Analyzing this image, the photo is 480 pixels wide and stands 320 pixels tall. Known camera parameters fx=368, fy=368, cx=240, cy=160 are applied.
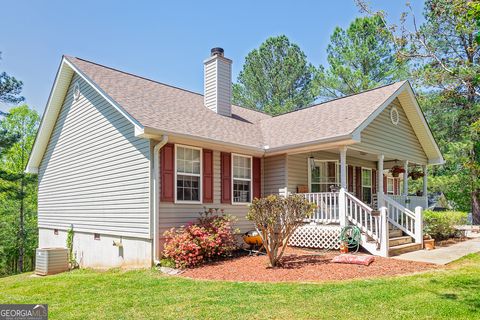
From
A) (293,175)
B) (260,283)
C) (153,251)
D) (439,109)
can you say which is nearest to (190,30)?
(293,175)

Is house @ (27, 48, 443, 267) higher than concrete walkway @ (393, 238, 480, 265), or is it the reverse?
house @ (27, 48, 443, 267)

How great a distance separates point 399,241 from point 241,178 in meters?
4.99

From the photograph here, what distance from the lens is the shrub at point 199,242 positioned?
28.9 ft

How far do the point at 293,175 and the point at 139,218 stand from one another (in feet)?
16.8

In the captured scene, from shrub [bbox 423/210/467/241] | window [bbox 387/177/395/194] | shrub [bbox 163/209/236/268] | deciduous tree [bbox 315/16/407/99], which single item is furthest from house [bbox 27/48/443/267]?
deciduous tree [bbox 315/16/407/99]

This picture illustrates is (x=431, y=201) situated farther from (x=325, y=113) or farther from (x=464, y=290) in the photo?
(x=464, y=290)

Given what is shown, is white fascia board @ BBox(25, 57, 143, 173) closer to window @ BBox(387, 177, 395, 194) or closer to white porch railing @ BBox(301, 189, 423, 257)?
white porch railing @ BBox(301, 189, 423, 257)

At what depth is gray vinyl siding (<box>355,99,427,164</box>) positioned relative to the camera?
1166 centimetres

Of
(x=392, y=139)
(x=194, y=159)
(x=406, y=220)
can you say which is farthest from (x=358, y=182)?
(x=194, y=159)

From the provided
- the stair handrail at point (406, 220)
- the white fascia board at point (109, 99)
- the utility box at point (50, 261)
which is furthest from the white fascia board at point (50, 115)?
the stair handrail at point (406, 220)

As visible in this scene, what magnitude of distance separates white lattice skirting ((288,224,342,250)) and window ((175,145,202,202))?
329 cm

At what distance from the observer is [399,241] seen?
10.6 meters

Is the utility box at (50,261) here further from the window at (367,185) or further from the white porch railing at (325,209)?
the window at (367,185)

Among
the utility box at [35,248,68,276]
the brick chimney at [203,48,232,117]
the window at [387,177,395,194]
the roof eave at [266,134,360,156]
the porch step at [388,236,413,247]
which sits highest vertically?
the brick chimney at [203,48,232,117]
